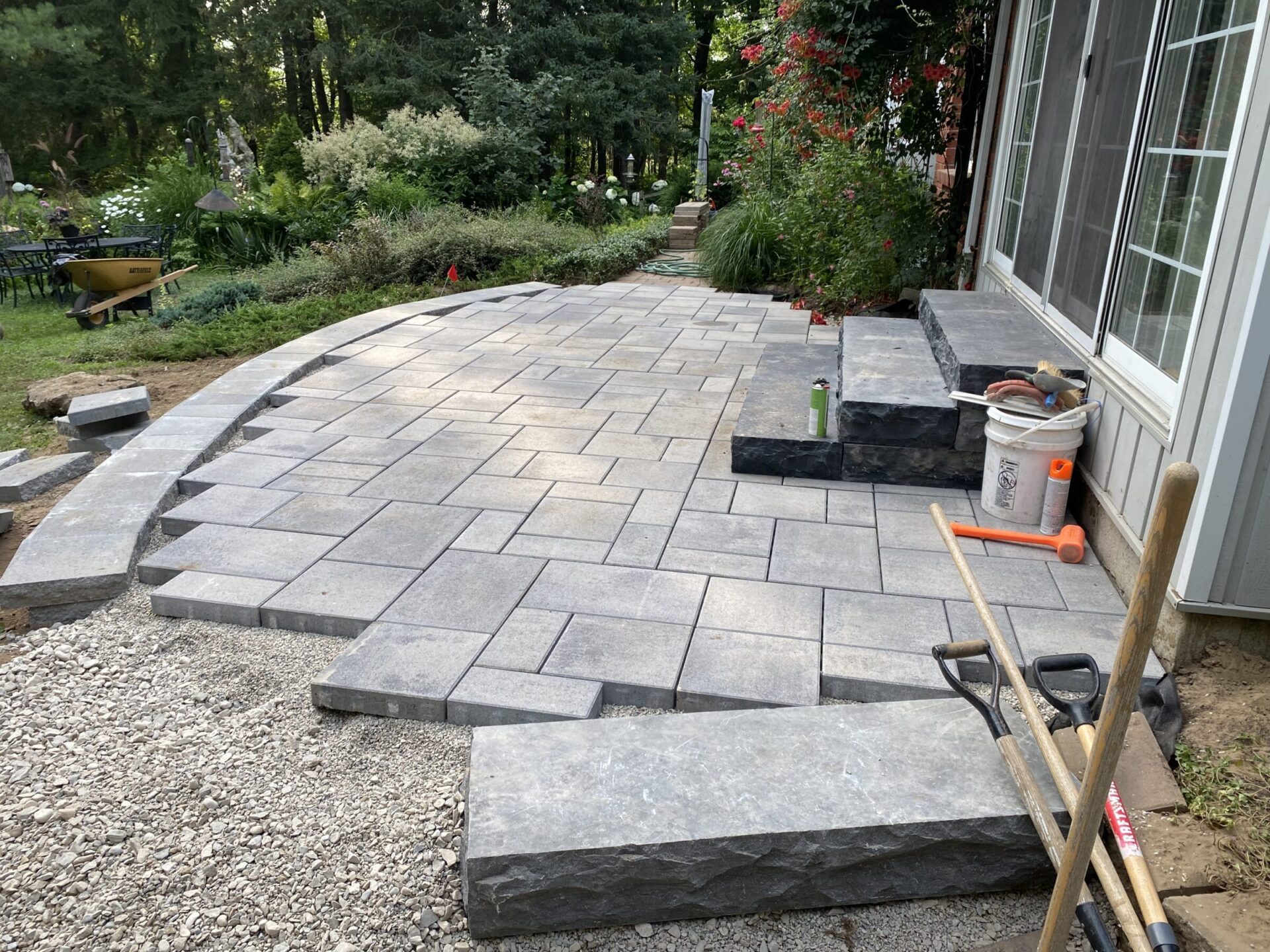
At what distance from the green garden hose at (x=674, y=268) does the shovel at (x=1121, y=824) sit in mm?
7202

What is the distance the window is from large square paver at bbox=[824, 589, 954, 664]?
916 mm

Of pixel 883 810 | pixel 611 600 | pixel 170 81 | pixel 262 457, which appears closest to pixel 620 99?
pixel 170 81

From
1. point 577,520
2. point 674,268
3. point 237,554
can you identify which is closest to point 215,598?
point 237,554

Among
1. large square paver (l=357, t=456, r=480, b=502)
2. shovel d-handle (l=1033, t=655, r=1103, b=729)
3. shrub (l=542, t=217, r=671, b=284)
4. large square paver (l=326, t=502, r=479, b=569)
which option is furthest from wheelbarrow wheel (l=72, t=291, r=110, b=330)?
shovel d-handle (l=1033, t=655, r=1103, b=729)

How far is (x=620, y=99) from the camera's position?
57.5 ft

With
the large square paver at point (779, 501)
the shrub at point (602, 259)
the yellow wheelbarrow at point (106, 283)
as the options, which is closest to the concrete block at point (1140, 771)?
the large square paver at point (779, 501)

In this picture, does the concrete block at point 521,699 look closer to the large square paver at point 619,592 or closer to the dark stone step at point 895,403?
the large square paver at point 619,592

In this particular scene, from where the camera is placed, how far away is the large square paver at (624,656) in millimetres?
2357

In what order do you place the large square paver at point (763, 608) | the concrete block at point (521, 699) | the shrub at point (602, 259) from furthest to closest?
the shrub at point (602, 259), the large square paver at point (763, 608), the concrete block at point (521, 699)

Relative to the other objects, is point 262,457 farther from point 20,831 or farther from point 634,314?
point 634,314

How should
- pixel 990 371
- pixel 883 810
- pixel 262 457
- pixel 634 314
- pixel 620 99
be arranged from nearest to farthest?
pixel 883 810
pixel 990 371
pixel 262 457
pixel 634 314
pixel 620 99

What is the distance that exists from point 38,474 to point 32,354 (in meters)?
3.37

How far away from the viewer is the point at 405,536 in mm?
3246

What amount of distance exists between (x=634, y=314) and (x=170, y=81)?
1953cm
